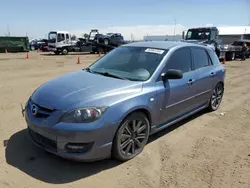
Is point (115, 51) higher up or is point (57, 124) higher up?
point (115, 51)

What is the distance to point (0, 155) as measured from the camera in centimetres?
377

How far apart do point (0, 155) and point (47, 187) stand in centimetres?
117

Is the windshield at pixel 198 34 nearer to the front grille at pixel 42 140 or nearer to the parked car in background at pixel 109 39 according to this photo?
the parked car in background at pixel 109 39

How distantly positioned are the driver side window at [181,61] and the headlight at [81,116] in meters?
1.64

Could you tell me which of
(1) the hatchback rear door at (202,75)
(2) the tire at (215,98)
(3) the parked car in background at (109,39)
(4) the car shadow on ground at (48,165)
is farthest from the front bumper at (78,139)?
(3) the parked car in background at (109,39)

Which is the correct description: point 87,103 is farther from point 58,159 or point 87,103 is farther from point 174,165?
point 174,165

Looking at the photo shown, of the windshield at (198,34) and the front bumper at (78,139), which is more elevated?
the windshield at (198,34)

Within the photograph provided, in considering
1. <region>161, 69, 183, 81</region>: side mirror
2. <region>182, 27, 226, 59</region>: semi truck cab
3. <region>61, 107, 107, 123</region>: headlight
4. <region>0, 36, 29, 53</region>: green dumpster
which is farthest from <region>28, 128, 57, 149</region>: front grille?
<region>0, 36, 29, 53</region>: green dumpster

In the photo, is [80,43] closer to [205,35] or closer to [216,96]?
[205,35]

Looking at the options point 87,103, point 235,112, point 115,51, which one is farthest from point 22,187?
point 235,112

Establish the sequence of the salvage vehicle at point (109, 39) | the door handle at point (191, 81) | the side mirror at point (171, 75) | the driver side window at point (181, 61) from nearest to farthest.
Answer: the side mirror at point (171, 75) → the driver side window at point (181, 61) → the door handle at point (191, 81) → the salvage vehicle at point (109, 39)

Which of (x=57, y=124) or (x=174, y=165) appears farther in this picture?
(x=174, y=165)

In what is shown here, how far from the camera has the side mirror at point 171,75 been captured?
404 centimetres

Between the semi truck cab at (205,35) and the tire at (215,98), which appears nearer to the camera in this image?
the tire at (215,98)
